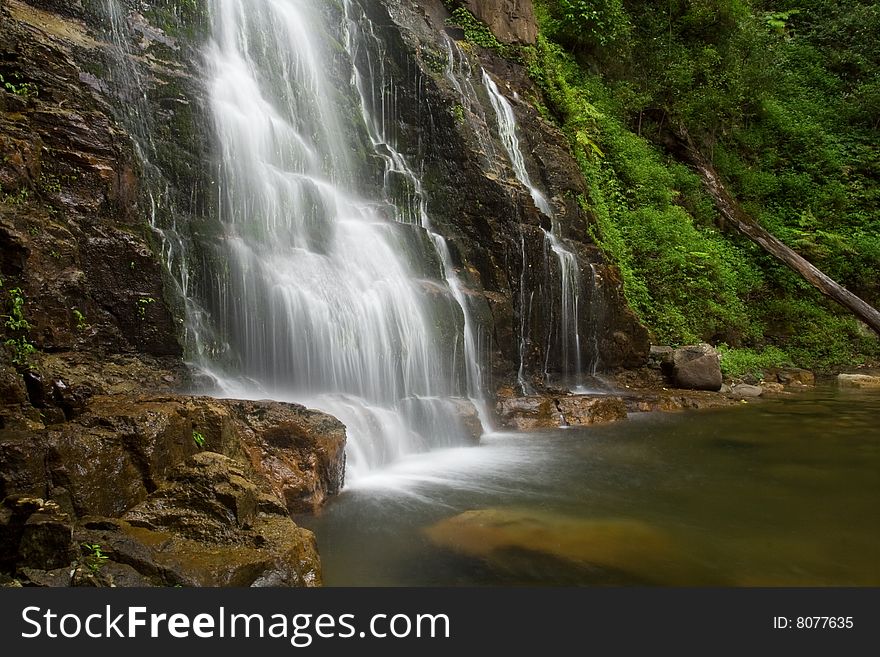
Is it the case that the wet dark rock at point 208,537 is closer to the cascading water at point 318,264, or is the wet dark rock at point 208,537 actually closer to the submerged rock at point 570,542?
the submerged rock at point 570,542

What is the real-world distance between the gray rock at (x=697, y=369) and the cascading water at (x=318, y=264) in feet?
15.8

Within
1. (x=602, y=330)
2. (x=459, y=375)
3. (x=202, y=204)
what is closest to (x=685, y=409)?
(x=602, y=330)

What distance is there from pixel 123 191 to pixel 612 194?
13.1m

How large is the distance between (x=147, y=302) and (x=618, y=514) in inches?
219

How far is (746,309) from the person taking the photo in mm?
17719

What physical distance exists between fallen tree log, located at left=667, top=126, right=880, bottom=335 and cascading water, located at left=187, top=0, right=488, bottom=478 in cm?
1182

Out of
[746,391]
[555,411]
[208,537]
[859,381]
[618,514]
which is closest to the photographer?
[208,537]

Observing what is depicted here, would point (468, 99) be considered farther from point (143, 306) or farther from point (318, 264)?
point (143, 306)

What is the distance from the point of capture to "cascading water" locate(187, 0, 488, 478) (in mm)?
8055

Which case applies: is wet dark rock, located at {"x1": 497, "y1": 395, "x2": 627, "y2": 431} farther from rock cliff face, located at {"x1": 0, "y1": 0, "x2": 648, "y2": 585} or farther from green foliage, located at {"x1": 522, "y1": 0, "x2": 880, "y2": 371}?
A: green foliage, located at {"x1": 522, "y1": 0, "x2": 880, "y2": 371}

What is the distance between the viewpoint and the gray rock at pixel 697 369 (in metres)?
12.8

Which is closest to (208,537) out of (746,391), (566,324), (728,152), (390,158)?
(566,324)

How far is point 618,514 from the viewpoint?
6078 mm

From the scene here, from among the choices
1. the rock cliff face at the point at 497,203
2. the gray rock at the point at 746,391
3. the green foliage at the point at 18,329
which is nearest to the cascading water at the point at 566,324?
the rock cliff face at the point at 497,203
